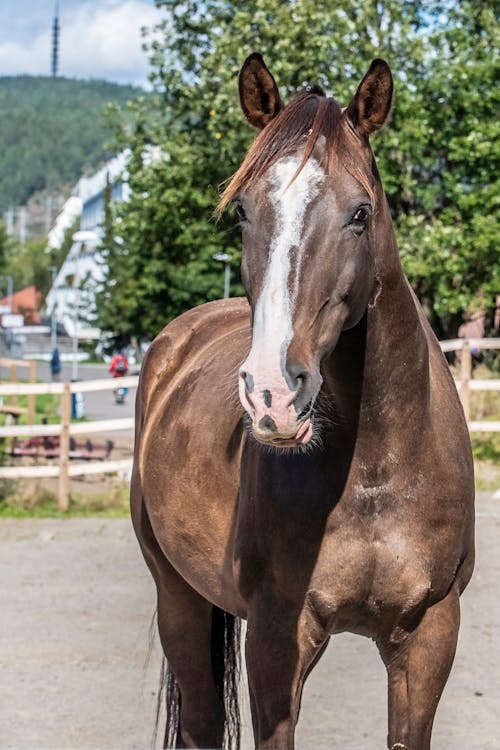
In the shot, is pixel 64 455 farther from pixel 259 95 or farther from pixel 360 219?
pixel 360 219

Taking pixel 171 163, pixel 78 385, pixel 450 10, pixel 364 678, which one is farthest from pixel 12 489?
pixel 450 10

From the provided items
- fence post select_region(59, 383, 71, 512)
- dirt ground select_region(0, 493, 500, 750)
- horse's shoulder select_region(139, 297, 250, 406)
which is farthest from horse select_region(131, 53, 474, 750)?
fence post select_region(59, 383, 71, 512)

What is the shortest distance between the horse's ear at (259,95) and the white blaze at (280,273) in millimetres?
296

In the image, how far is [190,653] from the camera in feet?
13.6

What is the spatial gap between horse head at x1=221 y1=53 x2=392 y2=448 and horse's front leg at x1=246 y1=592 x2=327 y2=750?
70cm

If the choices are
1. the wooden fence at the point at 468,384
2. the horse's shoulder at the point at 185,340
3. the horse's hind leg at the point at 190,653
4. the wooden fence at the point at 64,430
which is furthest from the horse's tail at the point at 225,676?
the wooden fence at the point at 468,384

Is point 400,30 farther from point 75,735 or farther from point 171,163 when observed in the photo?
point 75,735

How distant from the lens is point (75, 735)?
15.4 ft

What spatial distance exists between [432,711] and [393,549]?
0.49 meters

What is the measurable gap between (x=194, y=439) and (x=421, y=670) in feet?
3.88

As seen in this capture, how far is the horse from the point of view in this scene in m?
2.38

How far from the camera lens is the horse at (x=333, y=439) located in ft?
7.80

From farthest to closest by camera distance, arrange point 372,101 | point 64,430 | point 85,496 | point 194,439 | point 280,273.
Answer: point 85,496
point 64,430
point 194,439
point 372,101
point 280,273

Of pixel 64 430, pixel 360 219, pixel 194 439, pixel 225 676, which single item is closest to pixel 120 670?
pixel 225 676
